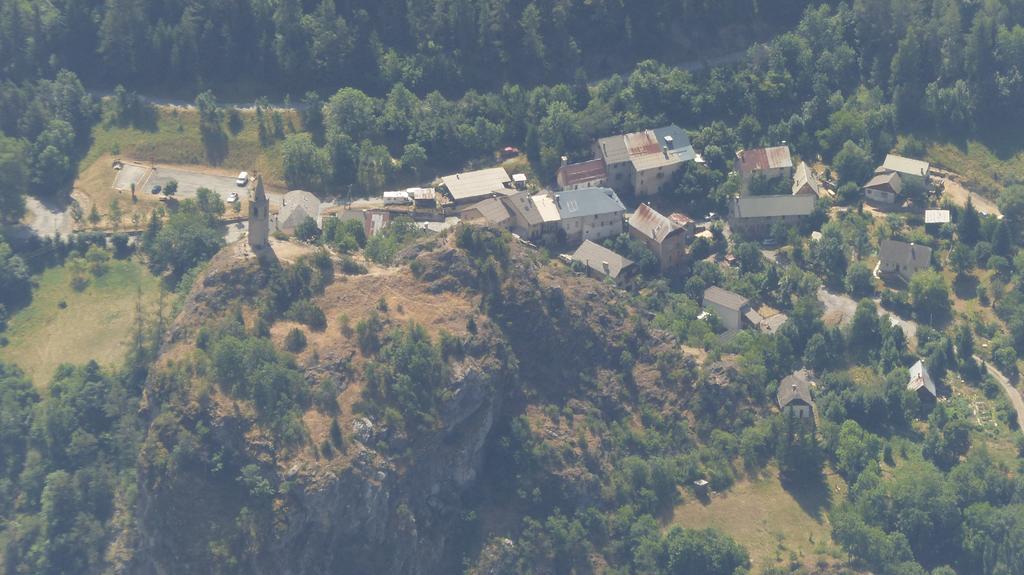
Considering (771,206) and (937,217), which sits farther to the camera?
(937,217)

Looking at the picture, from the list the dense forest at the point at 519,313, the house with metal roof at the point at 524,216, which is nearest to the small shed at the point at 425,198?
the dense forest at the point at 519,313

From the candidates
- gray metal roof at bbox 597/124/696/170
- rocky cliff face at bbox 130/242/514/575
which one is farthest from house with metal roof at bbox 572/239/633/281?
rocky cliff face at bbox 130/242/514/575

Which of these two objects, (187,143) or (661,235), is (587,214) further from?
(187,143)

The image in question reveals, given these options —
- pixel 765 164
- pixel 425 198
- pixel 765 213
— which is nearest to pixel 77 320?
pixel 425 198

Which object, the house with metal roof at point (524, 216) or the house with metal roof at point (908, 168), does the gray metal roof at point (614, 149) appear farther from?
the house with metal roof at point (908, 168)

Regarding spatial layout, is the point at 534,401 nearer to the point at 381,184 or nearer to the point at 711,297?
the point at 711,297

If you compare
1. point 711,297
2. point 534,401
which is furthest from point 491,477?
point 711,297

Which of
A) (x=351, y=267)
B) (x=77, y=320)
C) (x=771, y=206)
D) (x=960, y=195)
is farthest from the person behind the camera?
(x=960, y=195)
